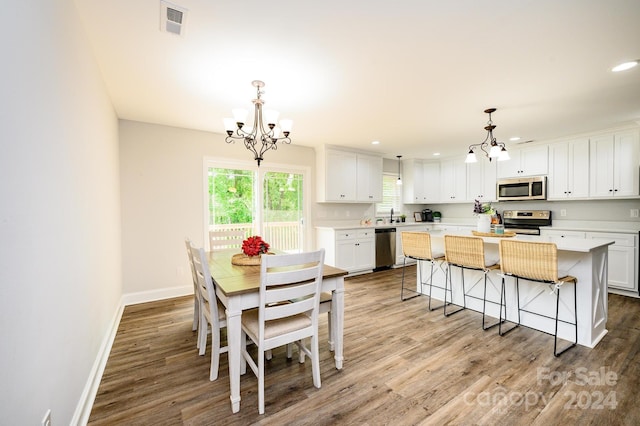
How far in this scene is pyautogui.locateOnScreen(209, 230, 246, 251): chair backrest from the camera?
350cm

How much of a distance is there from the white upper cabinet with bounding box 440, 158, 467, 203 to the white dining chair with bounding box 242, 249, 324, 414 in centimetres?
536

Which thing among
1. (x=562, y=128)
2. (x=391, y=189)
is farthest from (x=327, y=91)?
(x=391, y=189)

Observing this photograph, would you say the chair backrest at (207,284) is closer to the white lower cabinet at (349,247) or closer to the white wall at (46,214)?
the white wall at (46,214)

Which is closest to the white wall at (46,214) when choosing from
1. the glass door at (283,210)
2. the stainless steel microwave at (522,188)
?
the glass door at (283,210)

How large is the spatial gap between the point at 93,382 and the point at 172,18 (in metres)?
2.53

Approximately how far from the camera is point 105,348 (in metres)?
2.43

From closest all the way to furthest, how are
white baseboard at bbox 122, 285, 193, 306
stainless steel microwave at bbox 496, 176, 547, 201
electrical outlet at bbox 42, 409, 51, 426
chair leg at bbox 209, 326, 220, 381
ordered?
electrical outlet at bbox 42, 409, 51, 426
chair leg at bbox 209, 326, 220, 381
white baseboard at bbox 122, 285, 193, 306
stainless steel microwave at bbox 496, 176, 547, 201

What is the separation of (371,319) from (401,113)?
2.54 metres

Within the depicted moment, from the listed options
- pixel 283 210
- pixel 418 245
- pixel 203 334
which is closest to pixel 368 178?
pixel 283 210

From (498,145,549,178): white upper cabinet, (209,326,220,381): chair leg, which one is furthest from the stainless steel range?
(209,326,220,381): chair leg

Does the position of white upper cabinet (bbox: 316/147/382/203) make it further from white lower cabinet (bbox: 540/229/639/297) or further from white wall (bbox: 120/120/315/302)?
white lower cabinet (bbox: 540/229/639/297)

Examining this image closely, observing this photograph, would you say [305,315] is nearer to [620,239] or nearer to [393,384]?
[393,384]

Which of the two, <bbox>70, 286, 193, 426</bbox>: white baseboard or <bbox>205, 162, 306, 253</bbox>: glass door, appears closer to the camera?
<bbox>70, 286, 193, 426</bbox>: white baseboard

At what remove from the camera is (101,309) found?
2398 millimetres
